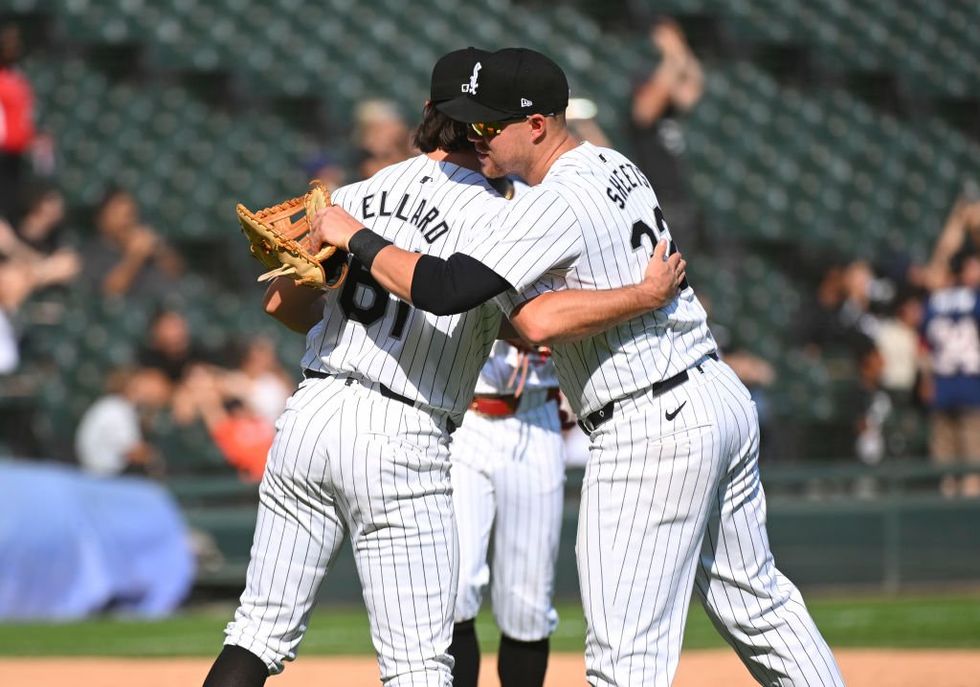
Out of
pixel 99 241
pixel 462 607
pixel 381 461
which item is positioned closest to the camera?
pixel 381 461

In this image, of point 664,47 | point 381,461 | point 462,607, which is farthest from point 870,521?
point 381,461

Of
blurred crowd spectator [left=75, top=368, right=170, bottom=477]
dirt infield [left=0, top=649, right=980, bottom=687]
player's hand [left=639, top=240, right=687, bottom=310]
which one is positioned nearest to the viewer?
player's hand [left=639, top=240, right=687, bottom=310]

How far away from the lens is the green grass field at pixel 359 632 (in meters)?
7.38

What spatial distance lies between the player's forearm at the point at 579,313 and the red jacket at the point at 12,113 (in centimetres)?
754

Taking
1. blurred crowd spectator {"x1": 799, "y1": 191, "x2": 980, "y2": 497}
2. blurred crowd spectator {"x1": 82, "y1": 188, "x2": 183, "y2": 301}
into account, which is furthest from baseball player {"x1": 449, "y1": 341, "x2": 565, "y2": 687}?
blurred crowd spectator {"x1": 82, "y1": 188, "x2": 183, "y2": 301}

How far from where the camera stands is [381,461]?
3326 mm

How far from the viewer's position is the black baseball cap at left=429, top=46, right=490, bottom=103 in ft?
11.3

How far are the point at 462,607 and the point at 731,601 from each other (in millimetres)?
1152

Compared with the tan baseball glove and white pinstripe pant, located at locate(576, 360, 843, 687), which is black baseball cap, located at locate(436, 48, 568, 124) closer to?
the tan baseball glove

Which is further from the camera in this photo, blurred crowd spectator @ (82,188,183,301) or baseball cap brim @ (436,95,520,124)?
blurred crowd spectator @ (82,188,183,301)

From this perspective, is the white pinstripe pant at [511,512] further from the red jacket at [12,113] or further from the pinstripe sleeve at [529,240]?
the red jacket at [12,113]

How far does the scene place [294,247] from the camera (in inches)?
133

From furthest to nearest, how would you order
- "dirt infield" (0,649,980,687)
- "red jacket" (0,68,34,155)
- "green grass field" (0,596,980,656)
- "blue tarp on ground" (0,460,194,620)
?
1. "red jacket" (0,68,34,155)
2. "blue tarp on ground" (0,460,194,620)
3. "green grass field" (0,596,980,656)
4. "dirt infield" (0,649,980,687)

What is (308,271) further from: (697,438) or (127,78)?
(127,78)
